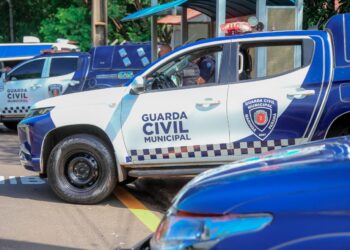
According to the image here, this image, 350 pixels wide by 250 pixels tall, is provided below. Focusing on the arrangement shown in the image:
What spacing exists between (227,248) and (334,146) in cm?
92

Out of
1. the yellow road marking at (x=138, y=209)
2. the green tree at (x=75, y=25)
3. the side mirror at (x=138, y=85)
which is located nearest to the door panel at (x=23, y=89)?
the yellow road marking at (x=138, y=209)

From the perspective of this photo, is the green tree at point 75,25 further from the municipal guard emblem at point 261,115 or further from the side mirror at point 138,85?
the municipal guard emblem at point 261,115

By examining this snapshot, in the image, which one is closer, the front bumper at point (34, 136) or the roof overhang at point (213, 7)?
→ the front bumper at point (34, 136)

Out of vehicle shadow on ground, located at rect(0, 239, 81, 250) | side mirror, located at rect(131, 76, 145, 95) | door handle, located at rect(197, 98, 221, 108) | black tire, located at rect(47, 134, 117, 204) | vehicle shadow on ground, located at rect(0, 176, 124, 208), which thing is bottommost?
vehicle shadow on ground, located at rect(0, 176, 124, 208)

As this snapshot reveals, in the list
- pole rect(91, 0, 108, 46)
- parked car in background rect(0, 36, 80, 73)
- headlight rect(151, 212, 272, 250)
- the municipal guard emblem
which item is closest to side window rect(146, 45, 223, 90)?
the municipal guard emblem

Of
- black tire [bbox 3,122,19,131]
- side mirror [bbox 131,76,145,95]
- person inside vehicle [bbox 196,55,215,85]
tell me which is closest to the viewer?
side mirror [bbox 131,76,145,95]

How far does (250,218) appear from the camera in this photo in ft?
7.01

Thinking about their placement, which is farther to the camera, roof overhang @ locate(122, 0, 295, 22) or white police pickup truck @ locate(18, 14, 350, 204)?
roof overhang @ locate(122, 0, 295, 22)

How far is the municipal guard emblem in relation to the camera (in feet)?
19.2

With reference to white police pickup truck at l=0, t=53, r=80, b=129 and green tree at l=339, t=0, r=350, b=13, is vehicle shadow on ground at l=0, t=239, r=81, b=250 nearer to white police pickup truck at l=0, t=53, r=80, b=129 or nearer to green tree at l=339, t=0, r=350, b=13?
green tree at l=339, t=0, r=350, b=13

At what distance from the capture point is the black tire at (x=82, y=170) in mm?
6406

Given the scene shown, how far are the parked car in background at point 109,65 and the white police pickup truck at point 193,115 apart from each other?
6357mm

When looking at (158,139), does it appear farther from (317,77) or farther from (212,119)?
(317,77)

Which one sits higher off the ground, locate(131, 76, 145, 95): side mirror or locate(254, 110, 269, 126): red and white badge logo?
locate(131, 76, 145, 95): side mirror
